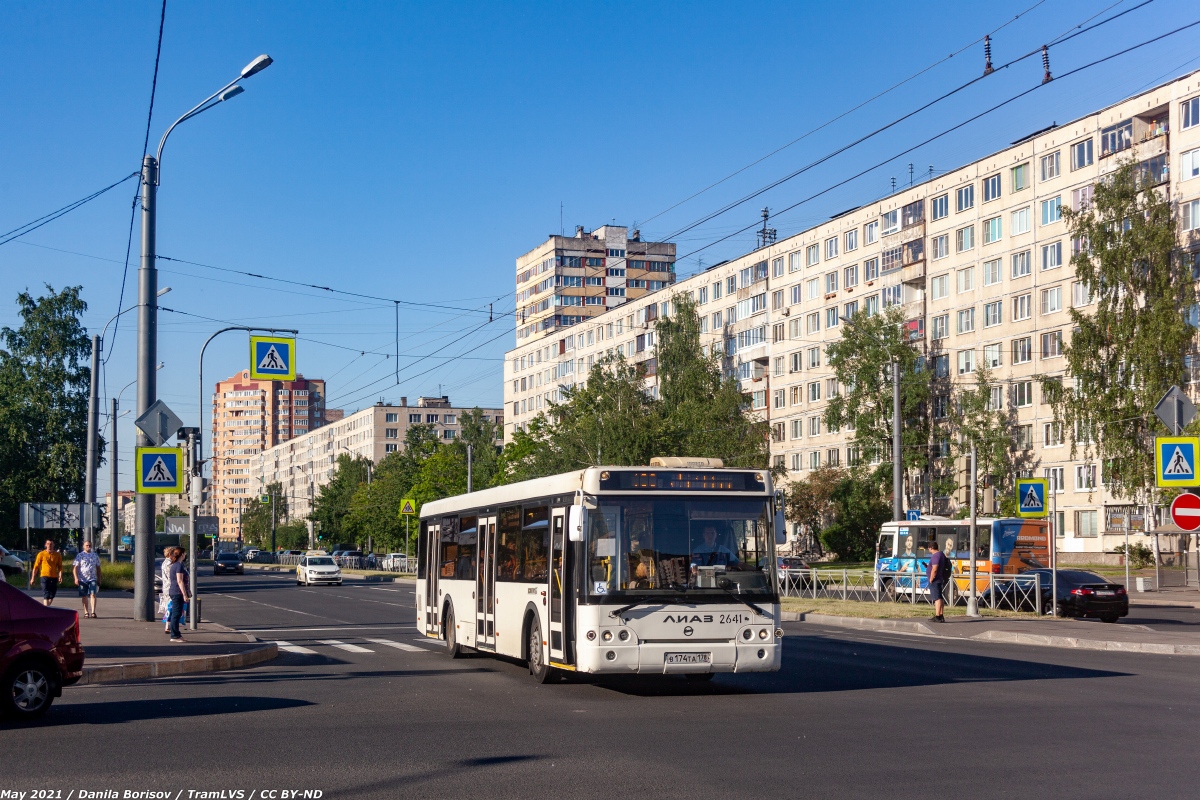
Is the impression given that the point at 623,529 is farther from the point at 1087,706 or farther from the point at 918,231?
the point at 918,231

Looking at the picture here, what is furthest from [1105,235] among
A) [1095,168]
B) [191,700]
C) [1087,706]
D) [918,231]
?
[191,700]

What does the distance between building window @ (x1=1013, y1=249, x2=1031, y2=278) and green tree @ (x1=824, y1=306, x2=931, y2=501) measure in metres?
7.63

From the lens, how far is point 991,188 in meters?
71.9

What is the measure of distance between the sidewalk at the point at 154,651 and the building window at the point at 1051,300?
175 feet

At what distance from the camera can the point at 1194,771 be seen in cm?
947

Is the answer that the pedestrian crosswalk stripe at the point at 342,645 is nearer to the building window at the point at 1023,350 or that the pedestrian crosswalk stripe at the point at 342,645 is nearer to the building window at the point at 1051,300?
the building window at the point at 1051,300

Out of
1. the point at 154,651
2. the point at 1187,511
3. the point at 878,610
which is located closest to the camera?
the point at 154,651

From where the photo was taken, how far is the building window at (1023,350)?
69.9m

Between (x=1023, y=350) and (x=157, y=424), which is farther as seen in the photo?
(x=1023, y=350)

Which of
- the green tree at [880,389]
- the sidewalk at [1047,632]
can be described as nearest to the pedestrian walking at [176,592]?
the sidewalk at [1047,632]

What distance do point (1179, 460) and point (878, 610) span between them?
1095cm

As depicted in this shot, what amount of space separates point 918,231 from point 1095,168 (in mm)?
13810

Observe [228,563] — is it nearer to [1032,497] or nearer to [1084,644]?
[1032,497]

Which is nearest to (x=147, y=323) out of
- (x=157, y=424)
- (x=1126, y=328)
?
(x=157, y=424)
